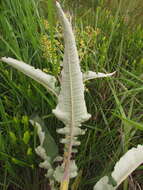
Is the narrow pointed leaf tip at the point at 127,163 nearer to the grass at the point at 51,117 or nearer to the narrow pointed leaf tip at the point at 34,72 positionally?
the grass at the point at 51,117

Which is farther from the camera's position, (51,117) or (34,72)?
(51,117)

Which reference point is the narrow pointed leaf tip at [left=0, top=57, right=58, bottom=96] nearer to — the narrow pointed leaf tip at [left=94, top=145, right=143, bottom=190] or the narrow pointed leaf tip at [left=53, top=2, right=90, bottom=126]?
the narrow pointed leaf tip at [left=53, top=2, right=90, bottom=126]

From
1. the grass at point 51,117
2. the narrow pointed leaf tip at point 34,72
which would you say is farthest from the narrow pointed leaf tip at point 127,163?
the narrow pointed leaf tip at point 34,72

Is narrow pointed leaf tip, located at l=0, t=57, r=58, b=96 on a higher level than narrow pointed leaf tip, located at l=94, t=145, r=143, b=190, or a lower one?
higher

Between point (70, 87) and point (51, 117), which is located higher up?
point (70, 87)

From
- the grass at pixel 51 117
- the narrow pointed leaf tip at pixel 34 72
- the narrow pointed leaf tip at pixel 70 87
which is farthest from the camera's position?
the grass at pixel 51 117

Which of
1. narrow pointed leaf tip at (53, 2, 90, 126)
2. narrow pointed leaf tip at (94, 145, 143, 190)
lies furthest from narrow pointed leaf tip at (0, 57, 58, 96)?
narrow pointed leaf tip at (94, 145, 143, 190)

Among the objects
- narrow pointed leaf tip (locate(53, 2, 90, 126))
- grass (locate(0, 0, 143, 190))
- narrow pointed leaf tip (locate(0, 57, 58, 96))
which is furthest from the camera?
grass (locate(0, 0, 143, 190))

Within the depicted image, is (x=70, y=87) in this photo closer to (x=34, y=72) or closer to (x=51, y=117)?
(x=34, y=72)

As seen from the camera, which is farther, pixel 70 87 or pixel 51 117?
pixel 51 117

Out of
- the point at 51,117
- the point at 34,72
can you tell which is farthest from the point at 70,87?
the point at 51,117

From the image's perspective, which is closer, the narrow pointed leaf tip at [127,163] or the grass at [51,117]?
the narrow pointed leaf tip at [127,163]

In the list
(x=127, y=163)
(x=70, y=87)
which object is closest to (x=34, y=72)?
(x=70, y=87)
